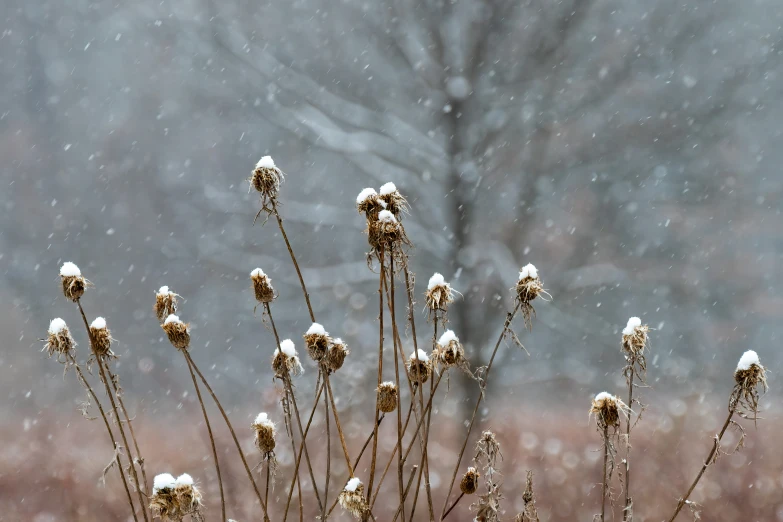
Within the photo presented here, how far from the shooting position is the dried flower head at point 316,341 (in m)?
0.87

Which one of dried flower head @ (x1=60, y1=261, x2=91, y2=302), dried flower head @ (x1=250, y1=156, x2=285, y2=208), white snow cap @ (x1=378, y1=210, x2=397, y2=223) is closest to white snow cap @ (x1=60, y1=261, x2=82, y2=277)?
dried flower head @ (x1=60, y1=261, x2=91, y2=302)

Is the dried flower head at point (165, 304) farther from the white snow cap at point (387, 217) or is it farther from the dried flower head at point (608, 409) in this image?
the dried flower head at point (608, 409)

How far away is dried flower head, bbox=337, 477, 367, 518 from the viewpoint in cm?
83

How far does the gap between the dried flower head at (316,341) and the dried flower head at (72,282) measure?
275mm

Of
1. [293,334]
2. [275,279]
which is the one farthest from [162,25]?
[275,279]

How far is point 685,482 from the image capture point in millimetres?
3223

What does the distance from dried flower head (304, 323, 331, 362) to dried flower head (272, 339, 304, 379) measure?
0.04m

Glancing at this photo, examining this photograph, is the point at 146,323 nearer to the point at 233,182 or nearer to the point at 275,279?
the point at 233,182

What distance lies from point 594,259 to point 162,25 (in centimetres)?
472

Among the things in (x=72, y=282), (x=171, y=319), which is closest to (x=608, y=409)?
(x=171, y=319)

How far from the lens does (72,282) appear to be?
0.89 m

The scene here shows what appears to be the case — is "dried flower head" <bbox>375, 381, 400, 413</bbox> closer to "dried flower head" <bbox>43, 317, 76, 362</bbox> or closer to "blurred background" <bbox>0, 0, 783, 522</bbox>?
Result: "dried flower head" <bbox>43, 317, 76, 362</bbox>

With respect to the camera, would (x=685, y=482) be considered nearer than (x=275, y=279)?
Yes

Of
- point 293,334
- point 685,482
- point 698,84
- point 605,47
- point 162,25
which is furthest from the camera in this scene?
point 162,25
